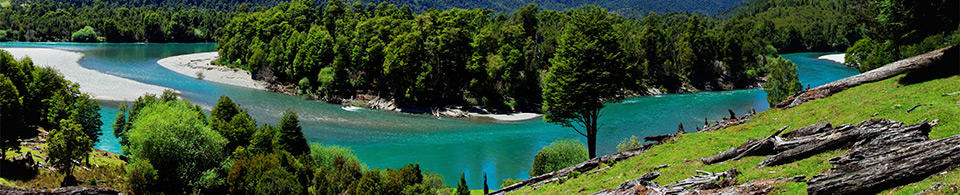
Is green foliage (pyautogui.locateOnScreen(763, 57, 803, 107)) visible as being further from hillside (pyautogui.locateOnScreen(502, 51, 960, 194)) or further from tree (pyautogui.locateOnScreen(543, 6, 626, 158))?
tree (pyautogui.locateOnScreen(543, 6, 626, 158))

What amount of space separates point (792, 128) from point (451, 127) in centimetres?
4592

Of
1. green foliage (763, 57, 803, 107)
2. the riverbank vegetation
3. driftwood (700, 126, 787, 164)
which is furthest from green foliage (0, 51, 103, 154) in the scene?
green foliage (763, 57, 803, 107)

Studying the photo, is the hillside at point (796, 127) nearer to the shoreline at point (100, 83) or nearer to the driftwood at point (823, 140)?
the driftwood at point (823, 140)

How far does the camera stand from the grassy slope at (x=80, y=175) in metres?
32.9

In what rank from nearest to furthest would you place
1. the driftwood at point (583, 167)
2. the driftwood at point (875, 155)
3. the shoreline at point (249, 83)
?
the driftwood at point (875, 155) → the driftwood at point (583, 167) → the shoreline at point (249, 83)

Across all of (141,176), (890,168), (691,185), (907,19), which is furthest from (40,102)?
(907,19)

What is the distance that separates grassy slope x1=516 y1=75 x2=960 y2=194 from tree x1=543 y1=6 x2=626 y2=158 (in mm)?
7251

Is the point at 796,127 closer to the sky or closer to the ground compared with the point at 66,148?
closer to the sky

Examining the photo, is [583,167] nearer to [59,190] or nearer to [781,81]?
[59,190]

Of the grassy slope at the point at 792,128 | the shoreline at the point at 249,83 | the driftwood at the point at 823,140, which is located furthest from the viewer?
the shoreline at the point at 249,83

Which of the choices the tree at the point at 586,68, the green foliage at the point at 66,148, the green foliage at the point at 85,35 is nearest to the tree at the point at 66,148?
the green foliage at the point at 66,148

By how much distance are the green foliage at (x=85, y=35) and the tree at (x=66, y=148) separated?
17396cm

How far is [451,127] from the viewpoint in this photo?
67.6 m

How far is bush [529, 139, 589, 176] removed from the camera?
125 ft
